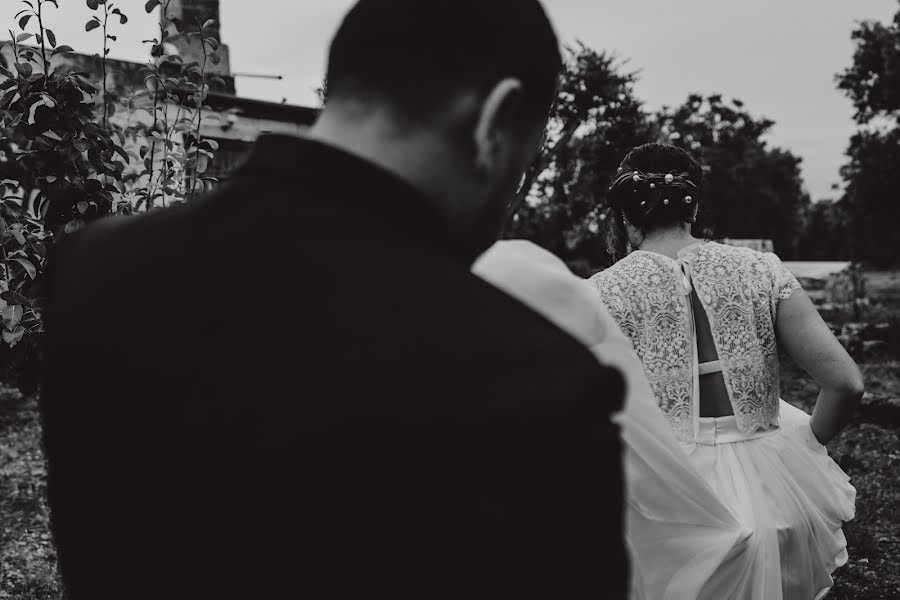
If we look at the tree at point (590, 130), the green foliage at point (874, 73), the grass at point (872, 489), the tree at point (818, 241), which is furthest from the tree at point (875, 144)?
the tree at point (818, 241)

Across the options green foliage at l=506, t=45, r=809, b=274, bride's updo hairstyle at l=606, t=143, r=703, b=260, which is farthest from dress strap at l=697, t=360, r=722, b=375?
green foliage at l=506, t=45, r=809, b=274

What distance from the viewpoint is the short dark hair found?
Result: 1.00 metres

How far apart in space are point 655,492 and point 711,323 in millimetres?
927

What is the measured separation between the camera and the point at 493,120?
1.02 metres

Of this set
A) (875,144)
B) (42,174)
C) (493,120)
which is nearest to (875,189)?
(875,144)

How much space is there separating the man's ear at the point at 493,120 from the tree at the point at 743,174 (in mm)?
54803

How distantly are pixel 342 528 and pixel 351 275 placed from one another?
0.26 m

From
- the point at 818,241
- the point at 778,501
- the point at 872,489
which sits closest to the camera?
the point at 778,501

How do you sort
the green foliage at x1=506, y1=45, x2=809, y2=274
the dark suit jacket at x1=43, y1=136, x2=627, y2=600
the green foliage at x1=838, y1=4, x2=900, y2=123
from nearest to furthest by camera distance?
1. the dark suit jacket at x1=43, y1=136, x2=627, y2=600
2. the green foliage at x1=506, y1=45, x2=809, y2=274
3. the green foliage at x1=838, y1=4, x2=900, y2=123

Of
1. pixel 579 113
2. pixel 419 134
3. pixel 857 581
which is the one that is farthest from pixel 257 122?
pixel 419 134

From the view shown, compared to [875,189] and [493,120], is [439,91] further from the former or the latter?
[875,189]

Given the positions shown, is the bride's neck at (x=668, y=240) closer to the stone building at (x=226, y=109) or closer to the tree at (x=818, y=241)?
the stone building at (x=226, y=109)

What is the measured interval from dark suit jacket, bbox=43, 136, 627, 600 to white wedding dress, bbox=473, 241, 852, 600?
26.6 inches

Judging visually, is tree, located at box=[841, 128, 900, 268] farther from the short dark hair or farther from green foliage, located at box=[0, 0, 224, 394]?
the short dark hair
